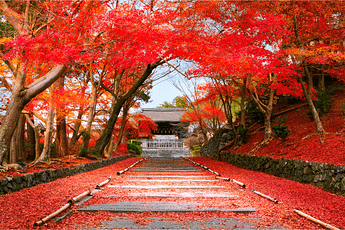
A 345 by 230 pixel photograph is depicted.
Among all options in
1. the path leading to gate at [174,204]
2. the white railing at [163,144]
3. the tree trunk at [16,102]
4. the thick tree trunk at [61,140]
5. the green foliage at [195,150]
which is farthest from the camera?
the white railing at [163,144]

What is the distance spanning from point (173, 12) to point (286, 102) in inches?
329

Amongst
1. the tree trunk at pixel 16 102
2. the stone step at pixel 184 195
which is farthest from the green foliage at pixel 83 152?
the stone step at pixel 184 195

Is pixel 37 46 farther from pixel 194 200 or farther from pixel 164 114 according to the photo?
pixel 164 114

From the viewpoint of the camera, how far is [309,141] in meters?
8.02

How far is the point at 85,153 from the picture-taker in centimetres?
1146

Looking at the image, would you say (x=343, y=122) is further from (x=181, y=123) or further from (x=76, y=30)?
(x=181, y=123)

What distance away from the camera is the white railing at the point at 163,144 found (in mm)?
26719

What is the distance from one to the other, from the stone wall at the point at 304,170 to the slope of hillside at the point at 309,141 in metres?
0.25

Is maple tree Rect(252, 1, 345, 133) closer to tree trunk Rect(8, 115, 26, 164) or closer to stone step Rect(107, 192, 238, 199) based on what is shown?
stone step Rect(107, 192, 238, 199)

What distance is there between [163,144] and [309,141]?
770 inches

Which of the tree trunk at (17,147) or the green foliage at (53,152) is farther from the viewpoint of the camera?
the green foliage at (53,152)

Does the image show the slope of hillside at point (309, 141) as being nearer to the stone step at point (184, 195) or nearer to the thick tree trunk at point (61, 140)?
the stone step at point (184, 195)

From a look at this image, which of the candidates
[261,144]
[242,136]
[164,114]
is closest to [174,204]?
[261,144]

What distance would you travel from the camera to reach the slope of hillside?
6.68m
